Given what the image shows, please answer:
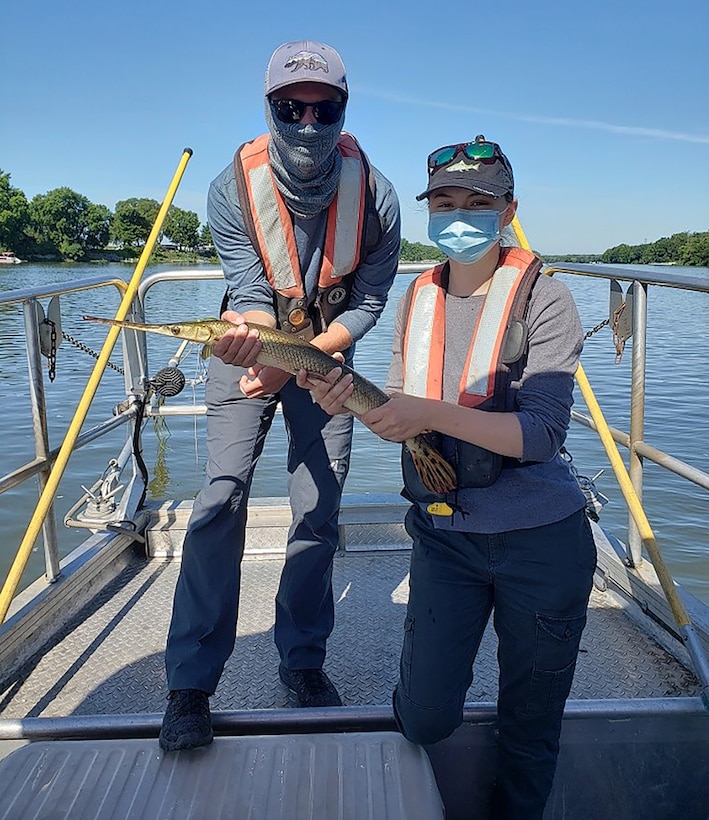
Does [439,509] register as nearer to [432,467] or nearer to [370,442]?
[432,467]

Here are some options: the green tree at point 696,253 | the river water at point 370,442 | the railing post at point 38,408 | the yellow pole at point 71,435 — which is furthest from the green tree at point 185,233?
the railing post at point 38,408

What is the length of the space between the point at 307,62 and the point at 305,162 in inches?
13.1

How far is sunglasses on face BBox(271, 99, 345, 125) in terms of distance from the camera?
250cm

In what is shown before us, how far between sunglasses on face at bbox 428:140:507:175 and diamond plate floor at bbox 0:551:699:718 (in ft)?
6.75

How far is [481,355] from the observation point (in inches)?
81.5

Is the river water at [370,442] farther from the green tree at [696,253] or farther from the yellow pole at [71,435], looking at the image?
the green tree at [696,253]

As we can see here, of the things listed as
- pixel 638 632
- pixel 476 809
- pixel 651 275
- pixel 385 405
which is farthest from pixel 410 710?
pixel 651 275

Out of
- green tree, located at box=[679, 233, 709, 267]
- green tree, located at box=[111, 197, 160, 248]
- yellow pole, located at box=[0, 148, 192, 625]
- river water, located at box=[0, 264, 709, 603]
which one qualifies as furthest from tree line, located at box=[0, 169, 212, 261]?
yellow pole, located at box=[0, 148, 192, 625]

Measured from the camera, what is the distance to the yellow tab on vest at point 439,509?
205 cm

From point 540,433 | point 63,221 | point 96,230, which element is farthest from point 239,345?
point 96,230

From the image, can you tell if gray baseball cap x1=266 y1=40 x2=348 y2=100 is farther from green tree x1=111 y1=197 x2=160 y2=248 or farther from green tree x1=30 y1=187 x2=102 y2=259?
green tree x1=111 y1=197 x2=160 y2=248

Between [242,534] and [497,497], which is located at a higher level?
[497,497]

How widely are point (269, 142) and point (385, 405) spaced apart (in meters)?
1.26

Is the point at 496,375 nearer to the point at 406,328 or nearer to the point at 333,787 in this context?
the point at 406,328
